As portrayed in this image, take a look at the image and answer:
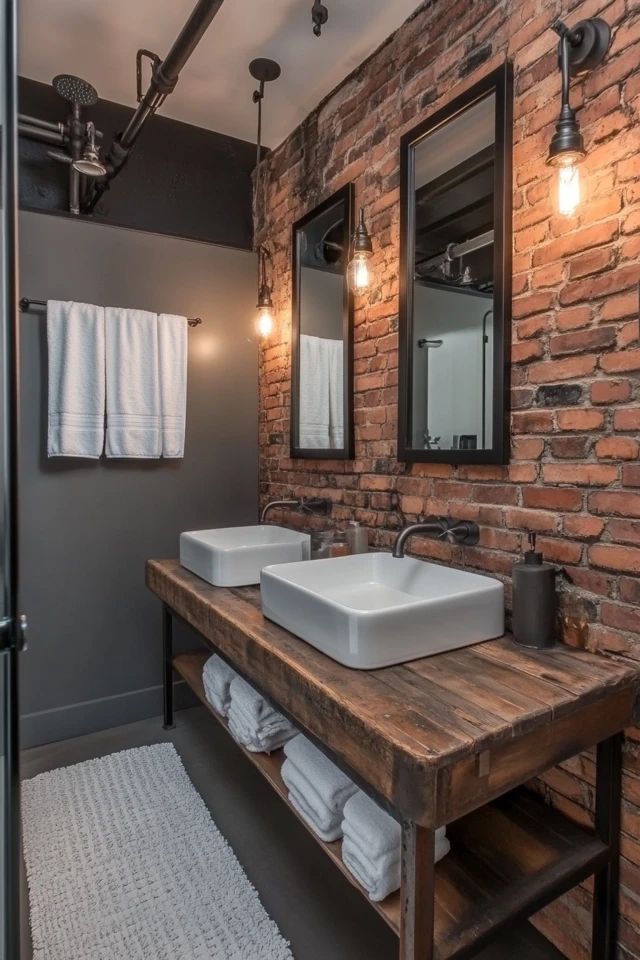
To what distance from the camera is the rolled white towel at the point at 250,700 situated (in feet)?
5.63

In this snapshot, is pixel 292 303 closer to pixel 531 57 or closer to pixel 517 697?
pixel 531 57

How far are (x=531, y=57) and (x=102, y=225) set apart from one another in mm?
1809

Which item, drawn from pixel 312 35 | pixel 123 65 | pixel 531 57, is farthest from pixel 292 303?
pixel 531 57

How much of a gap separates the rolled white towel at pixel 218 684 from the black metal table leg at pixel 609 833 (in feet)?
3.85

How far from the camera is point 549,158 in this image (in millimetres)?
1238

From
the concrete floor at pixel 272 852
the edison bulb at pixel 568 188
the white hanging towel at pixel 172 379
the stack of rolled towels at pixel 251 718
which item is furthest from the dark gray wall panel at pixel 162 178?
the concrete floor at pixel 272 852

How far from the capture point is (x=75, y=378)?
2336 mm

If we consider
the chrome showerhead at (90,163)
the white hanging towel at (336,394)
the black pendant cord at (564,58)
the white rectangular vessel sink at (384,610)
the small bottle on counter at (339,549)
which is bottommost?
the white rectangular vessel sink at (384,610)

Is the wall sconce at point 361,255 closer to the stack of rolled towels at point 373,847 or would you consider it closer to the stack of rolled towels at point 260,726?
the stack of rolled towels at point 260,726

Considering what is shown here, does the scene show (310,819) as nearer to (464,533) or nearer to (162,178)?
(464,533)

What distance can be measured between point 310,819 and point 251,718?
1.29 feet

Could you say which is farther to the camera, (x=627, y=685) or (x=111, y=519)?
(x=111, y=519)

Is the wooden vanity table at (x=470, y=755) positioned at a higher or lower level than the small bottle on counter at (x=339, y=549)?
lower

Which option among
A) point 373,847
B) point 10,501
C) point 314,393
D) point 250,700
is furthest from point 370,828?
point 314,393
